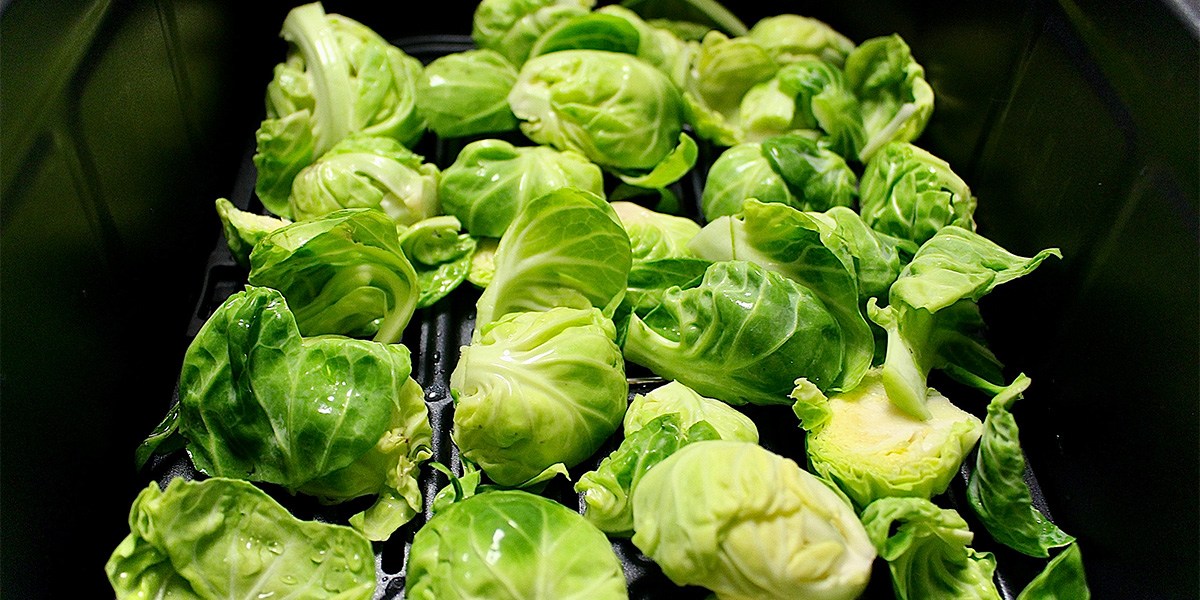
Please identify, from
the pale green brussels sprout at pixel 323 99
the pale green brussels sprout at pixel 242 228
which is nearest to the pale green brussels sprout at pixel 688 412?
the pale green brussels sprout at pixel 242 228

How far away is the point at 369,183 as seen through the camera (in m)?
1.87

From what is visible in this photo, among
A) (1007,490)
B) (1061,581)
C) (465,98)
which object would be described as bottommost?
(1061,581)

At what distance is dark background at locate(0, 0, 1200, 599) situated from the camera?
4.26 feet

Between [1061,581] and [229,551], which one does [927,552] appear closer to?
[1061,581]

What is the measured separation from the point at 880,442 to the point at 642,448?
0.38 metres

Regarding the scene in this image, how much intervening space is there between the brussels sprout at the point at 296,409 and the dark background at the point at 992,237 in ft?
0.63

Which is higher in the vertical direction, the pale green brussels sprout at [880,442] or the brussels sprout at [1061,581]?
the pale green brussels sprout at [880,442]

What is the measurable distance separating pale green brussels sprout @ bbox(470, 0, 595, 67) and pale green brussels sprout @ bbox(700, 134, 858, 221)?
0.59 metres

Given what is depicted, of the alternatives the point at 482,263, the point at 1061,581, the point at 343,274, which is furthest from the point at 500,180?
the point at 1061,581

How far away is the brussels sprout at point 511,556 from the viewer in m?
1.22

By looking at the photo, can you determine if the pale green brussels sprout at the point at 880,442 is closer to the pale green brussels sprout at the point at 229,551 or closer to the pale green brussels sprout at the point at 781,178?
the pale green brussels sprout at the point at 781,178

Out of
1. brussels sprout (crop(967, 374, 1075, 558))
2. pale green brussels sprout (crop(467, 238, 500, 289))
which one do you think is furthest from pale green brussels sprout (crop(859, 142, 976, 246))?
pale green brussels sprout (crop(467, 238, 500, 289))

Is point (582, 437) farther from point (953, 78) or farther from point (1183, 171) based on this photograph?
point (953, 78)

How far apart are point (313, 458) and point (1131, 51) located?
4.46 ft
